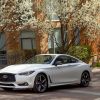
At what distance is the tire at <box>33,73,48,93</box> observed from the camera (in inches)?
627

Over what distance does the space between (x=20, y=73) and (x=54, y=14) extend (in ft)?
38.7

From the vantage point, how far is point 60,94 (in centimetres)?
1562

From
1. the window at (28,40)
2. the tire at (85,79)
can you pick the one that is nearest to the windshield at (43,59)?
the tire at (85,79)

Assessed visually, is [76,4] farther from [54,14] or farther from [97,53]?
[97,53]

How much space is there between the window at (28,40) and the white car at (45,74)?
11.9m

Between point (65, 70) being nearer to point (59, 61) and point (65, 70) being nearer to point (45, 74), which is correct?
point (59, 61)

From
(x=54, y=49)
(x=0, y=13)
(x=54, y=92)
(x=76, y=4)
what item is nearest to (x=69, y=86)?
(x=54, y=92)

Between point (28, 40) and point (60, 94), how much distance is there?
1487cm

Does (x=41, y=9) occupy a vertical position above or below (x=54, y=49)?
above

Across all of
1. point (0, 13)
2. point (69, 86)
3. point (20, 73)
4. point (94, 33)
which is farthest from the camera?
point (94, 33)

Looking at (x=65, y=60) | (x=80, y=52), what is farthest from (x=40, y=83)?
(x=80, y=52)

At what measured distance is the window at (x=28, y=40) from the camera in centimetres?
2974

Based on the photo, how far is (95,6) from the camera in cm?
2650

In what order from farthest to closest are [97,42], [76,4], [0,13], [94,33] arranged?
[97,42] → [94,33] → [76,4] → [0,13]
